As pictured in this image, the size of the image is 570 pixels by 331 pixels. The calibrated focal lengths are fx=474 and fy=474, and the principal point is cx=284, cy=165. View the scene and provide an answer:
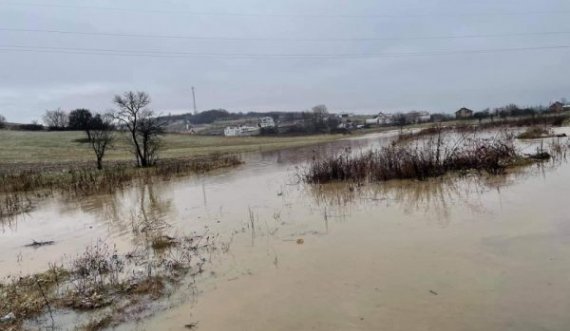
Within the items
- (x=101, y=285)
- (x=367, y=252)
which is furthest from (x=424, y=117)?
(x=101, y=285)

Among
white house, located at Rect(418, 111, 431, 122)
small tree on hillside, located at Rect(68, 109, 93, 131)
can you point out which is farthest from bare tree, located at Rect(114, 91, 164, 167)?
white house, located at Rect(418, 111, 431, 122)

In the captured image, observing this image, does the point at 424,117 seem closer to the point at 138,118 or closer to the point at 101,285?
the point at 138,118

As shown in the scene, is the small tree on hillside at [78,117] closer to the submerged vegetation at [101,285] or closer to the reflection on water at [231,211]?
the reflection on water at [231,211]

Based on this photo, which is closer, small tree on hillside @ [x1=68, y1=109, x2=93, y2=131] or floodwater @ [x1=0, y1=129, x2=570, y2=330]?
floodwater @ [x1=0, y1=129, x2=570, y2=330]

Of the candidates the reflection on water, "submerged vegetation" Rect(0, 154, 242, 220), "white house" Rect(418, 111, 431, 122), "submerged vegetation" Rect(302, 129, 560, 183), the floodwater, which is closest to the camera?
the floodwater

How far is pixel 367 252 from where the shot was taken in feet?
26.2

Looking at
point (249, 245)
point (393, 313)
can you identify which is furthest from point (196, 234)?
point (393, 313)

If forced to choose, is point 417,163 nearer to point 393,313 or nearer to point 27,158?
point 393,313

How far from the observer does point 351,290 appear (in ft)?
20.5

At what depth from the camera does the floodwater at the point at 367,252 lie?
17.9ft

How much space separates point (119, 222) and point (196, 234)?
3.88 meters

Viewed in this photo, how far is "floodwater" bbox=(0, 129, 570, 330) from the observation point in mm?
5461

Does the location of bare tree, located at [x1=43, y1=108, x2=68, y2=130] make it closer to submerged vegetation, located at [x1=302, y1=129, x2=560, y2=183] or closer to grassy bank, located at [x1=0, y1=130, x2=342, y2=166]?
grassy bank, located at [x1=0, y1=130, x2=342, y2=166]

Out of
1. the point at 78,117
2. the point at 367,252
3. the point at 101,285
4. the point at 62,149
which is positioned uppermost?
the point at 78,117
